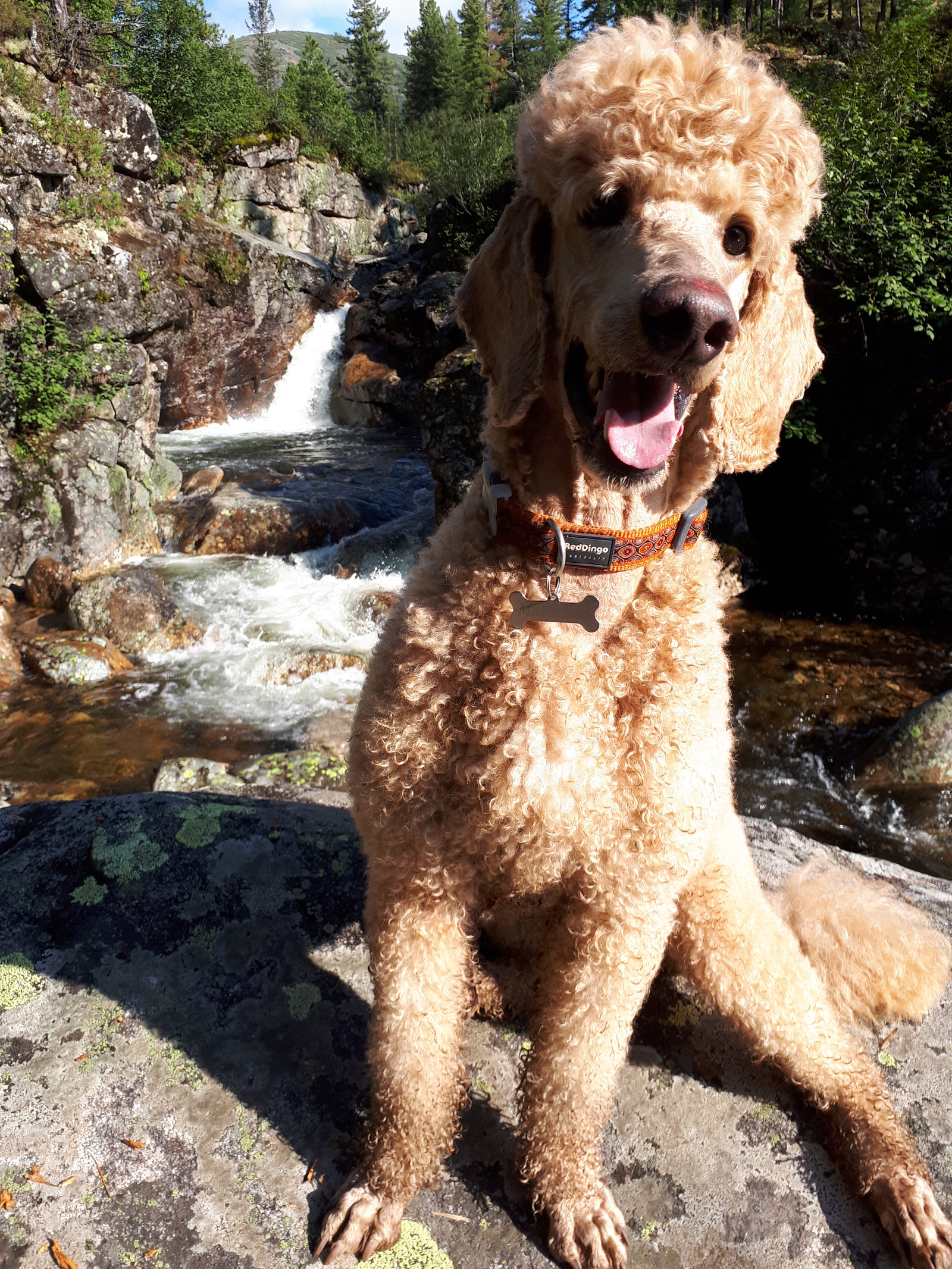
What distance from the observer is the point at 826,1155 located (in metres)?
1.75

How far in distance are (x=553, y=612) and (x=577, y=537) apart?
0.16 metres

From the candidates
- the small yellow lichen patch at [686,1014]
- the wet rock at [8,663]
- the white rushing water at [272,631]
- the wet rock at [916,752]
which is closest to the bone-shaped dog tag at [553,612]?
the small yellow lichen patch at [686,1014]

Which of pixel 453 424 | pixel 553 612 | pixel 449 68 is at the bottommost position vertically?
pixel 453 424

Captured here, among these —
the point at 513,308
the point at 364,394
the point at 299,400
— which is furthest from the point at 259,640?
the point at 299,400

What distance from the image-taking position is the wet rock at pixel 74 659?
261 inches

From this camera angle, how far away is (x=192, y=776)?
196 inches

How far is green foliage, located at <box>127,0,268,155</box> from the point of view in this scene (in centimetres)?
2023

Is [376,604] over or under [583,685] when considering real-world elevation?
under

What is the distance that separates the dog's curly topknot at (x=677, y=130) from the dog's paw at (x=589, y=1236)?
208 centimetres

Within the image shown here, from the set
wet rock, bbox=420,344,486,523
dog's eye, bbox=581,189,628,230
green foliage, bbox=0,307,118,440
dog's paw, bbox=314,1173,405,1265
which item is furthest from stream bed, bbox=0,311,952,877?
dog's eye, bbox=581,189,628,230

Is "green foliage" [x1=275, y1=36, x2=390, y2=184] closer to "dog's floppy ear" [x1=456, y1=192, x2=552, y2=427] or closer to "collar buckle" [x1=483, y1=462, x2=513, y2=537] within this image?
"dog's floppy ear" [x1=456, y1=192, x2=552, y2=427]

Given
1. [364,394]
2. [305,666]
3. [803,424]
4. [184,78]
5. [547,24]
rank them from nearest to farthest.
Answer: [305,666] → [803,424] → [364,394] → [184,78] → [547,24]

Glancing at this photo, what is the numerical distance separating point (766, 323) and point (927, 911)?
2.08 m

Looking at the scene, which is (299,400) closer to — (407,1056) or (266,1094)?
(266,1094)
